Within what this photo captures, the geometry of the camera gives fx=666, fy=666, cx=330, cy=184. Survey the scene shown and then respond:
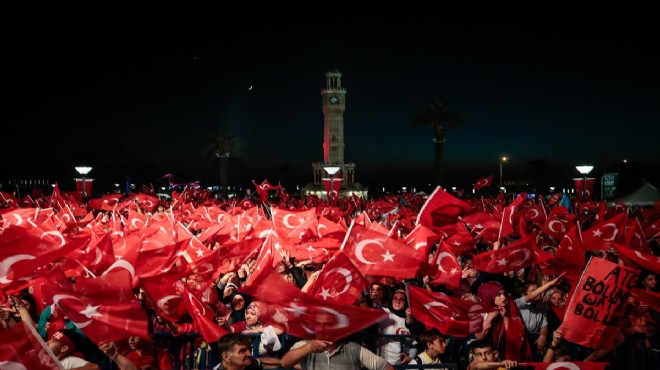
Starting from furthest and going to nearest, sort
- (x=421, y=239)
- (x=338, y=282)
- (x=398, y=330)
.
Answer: (x=421, y=239) < (x=398, y=330) < (x=338, y=282)

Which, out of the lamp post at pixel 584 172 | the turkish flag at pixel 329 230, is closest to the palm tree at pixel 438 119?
the lamp post at pixel 584 172

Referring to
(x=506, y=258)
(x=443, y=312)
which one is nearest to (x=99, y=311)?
(x=443, y=312)

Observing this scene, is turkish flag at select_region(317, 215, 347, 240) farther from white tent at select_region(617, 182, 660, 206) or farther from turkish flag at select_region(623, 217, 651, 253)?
white tent at select_region(617, 182, 660, 206)

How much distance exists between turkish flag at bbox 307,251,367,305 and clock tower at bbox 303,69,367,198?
90.4 meters

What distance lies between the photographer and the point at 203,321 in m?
6.52

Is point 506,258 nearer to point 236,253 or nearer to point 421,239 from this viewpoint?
point 421,239

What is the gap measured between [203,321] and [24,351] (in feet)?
8.20

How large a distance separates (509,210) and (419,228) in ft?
9.70

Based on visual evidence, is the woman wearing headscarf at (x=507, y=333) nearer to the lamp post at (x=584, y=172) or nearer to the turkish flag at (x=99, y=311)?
the turkish flag at (x=99, y=311)

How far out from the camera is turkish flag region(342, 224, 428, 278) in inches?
340

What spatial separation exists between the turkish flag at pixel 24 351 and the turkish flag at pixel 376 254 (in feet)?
16.1

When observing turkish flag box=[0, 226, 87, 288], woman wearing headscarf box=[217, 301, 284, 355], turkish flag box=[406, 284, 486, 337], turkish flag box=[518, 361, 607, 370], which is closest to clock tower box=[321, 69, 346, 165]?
turkish flag box=[0, 226, 87, 288]

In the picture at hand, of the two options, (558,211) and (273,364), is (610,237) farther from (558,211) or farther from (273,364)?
(273,364)

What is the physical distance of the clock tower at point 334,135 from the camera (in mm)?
100062
